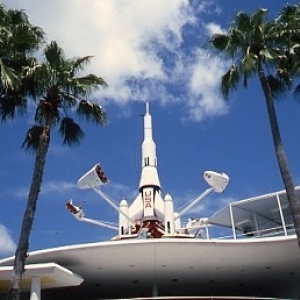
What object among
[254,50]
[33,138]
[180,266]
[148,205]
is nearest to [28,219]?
[33,138]

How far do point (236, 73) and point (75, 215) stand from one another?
981 inches

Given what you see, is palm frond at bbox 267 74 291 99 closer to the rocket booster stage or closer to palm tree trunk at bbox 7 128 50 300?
palm tree trunk at bbox 7 128 50 300

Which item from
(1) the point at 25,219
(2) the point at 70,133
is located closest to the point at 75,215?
(2) the point at 70,133

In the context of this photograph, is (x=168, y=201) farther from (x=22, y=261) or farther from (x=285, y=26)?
(x=22, y=261)

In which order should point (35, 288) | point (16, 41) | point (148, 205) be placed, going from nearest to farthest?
1. point (16, 41)
2. point (35, 288)
3. point (148, 205)

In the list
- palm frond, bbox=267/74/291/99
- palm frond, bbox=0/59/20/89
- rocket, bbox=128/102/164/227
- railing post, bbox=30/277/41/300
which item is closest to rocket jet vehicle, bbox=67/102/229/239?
rocket, bbox=128/102/164/227

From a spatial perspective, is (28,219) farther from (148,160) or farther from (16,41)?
(148,160)

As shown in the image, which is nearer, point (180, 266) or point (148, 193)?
point (180, 266)

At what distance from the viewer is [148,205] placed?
46.2 meters

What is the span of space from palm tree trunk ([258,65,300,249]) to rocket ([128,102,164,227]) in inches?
998

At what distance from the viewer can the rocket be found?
45.7 meters

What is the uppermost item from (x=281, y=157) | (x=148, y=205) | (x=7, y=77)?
(x=148, y=205)

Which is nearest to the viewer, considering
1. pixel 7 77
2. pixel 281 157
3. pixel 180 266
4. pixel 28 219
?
pixel 7 77

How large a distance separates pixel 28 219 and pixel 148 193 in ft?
97.8
